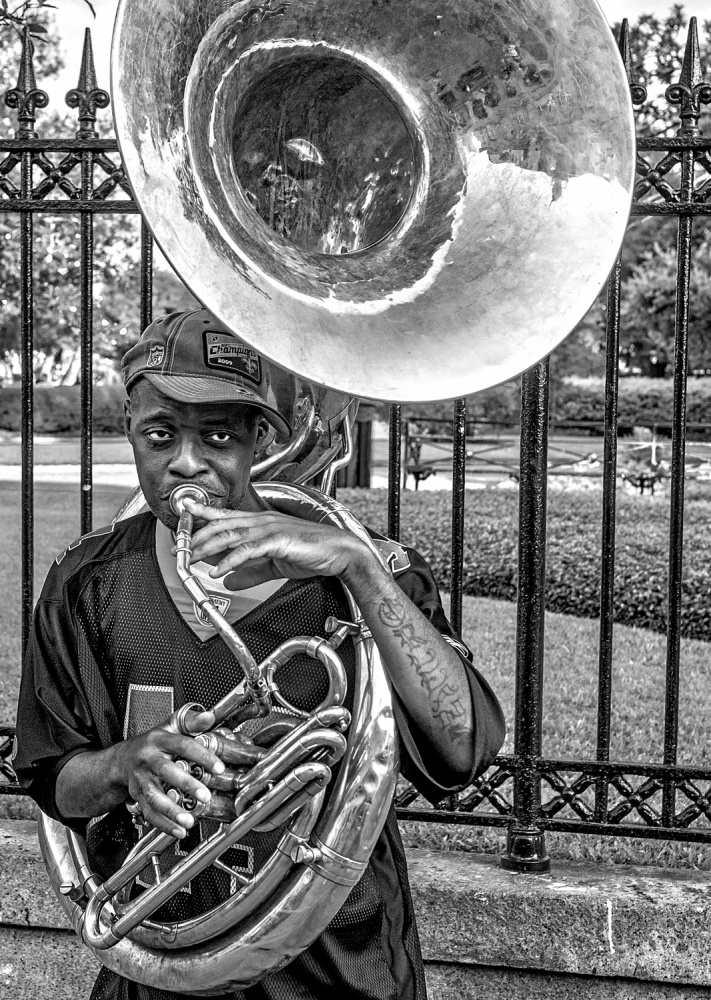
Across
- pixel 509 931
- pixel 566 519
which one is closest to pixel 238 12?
pixel 509 931

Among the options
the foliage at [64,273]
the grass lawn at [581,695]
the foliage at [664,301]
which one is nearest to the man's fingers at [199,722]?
the grass lawn at [581,695]

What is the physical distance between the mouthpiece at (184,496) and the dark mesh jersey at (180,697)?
0.28 meters

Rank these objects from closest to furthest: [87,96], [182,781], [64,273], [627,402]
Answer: [182,781], [87,96], [64,273], [627,402]

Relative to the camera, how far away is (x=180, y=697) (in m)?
1.85

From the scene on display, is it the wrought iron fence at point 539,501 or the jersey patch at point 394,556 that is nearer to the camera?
the jersey patch at point 394,556

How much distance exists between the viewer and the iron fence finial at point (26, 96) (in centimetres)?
301

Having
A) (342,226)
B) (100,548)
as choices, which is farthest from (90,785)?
(342,226)

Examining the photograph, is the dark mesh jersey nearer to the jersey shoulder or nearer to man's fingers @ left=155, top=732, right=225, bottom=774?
the jersey shoulder

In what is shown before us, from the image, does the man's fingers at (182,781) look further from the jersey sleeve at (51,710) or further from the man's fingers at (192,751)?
the jersey sleeve at (51,710)

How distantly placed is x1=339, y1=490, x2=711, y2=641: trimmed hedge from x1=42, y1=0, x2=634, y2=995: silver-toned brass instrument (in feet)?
14.9

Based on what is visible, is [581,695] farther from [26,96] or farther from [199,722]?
[199,722]

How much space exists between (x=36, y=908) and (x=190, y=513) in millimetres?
1699

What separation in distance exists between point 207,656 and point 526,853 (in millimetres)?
1360

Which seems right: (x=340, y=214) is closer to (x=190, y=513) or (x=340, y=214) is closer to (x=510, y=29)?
(x=510, y=29)
